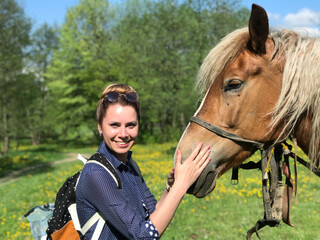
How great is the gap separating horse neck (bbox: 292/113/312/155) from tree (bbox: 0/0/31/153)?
16678 millimetres

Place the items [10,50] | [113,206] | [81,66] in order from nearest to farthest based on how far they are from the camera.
Result: [113,206], [10,50], [81,66]

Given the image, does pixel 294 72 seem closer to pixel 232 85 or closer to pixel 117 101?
pixel 232 85

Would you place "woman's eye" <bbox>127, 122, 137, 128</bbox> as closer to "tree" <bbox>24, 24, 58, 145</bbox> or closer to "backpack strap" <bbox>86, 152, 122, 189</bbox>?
"backpack strap" <bbox>86, 152, 122, 189</bbox>

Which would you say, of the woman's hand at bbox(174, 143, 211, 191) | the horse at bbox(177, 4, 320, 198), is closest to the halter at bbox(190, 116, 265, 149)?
the horse at bbox(177, 4, 320, 198)

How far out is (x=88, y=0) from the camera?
30.8 meters

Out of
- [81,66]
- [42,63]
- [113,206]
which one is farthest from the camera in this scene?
[42,63]

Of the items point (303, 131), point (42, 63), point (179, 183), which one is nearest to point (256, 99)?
point (303, 131)

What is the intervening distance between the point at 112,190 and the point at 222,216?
4864 mm

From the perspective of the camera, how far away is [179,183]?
67.4 inches

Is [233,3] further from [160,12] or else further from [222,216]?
[222,216]

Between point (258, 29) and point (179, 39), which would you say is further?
point (179, 39)

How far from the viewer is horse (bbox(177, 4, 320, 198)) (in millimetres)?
1827

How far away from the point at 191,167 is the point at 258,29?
0.98m

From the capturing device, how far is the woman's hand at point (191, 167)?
5.65ft
